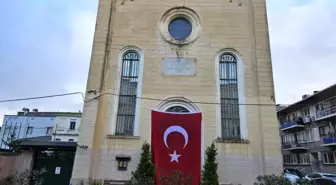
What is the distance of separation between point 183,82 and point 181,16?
3.87 m

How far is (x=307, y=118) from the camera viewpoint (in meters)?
27.0

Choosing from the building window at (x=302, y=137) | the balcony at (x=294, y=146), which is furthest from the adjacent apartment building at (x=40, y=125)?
the building window at (x=302, y=137)

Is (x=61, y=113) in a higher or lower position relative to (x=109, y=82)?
higher

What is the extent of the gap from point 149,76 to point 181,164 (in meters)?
4.48

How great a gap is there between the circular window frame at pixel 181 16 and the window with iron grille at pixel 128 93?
191 centimetres

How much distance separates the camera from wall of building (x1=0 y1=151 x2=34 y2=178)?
34.6 ft

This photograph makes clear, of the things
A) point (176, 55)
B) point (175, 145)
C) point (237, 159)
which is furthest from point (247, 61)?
point (175, 145)

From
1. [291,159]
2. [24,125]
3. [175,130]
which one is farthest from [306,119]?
[24,125]

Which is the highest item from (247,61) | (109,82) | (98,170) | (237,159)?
(247,61)

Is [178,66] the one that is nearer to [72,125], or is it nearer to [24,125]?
[72,125]

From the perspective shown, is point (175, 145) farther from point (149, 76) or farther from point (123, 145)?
point (149, 76)

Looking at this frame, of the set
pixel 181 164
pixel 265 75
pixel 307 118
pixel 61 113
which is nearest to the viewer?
pixel 181 164

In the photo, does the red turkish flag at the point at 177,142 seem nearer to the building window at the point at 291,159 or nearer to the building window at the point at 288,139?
the building window at the point at 291,159

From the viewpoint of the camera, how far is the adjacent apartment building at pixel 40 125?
1390 inches
